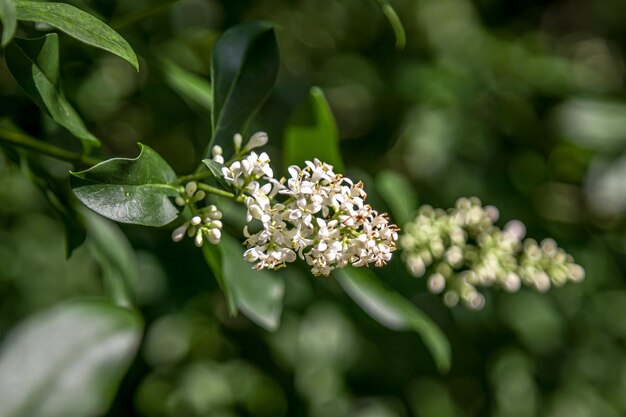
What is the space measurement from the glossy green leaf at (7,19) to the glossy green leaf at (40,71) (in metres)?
0.18

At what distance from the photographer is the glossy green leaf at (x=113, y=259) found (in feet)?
4.70

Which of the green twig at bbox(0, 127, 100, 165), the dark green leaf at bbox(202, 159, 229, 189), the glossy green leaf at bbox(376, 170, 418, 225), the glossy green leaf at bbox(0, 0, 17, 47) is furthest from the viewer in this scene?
the glossy green leaf at bbox(376, 170, 418, 225)

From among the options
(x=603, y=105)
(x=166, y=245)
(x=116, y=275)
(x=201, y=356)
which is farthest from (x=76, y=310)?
(x=603, y=105)

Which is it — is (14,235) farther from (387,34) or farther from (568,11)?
(568,11)

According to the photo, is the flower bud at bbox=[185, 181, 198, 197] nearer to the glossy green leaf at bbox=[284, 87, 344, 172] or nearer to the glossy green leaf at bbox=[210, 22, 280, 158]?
the glossy green leaf at bbox=[210, 22, 280, 158]

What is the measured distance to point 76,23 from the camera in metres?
0.91

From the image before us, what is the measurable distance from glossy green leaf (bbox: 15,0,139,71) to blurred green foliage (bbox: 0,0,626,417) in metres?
0.93

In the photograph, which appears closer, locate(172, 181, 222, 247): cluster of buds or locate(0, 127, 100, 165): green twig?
locate(172, 181, 222, 247): cluster of buds

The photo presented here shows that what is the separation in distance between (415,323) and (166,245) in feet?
2.47

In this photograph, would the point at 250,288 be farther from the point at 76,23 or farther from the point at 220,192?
the point at 76,23

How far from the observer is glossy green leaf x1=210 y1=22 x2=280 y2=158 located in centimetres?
115

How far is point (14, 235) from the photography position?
2.26 metres

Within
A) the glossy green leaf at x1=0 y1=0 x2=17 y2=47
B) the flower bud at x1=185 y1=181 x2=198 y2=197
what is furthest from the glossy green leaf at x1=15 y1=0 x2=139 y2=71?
the flower bud at x1=185 y1=181 x2=198 y2=197

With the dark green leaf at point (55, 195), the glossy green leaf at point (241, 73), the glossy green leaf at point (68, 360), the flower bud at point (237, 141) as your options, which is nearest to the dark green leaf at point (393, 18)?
the glossy green leaf at point (241, 73)
